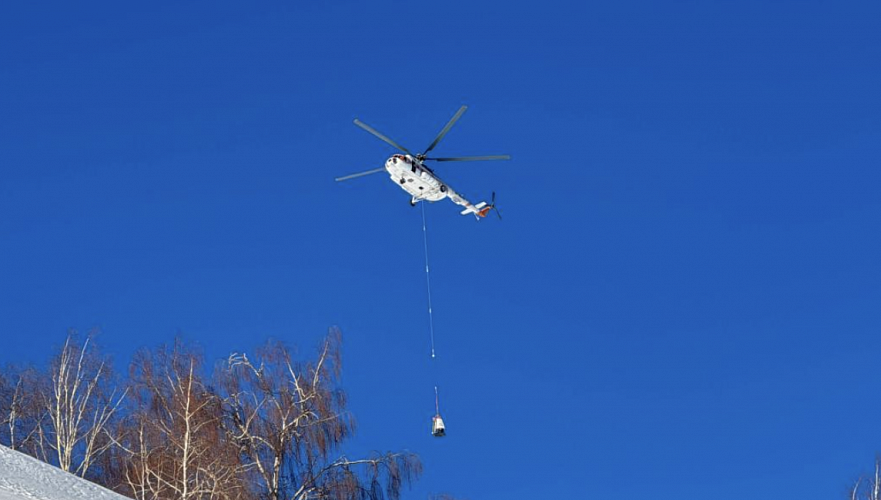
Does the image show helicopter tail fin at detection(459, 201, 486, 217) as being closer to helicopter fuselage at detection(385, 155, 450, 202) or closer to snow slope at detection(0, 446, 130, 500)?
helicopter fuselage at detection(385, 155, 450, 202)

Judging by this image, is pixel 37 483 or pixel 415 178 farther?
pixel 415 178

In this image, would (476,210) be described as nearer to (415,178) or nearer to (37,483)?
(415,178)

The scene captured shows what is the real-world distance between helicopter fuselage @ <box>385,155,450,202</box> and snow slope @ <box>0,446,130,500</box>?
1479 centimetres

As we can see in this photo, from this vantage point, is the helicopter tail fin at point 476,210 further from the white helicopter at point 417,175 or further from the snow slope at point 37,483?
the snow slope at point 37,483

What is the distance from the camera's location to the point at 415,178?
131 feet

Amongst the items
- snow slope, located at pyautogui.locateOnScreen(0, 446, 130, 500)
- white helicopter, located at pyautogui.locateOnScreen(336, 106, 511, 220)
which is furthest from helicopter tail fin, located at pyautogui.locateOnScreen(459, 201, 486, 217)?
snow slope, located at pyautogui.locateOnScreen(0, 446, 130, 500)

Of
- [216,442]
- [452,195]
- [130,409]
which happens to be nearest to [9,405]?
[130,409]

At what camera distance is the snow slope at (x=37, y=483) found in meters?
24.3

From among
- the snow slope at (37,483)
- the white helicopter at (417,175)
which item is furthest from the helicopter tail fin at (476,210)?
the snow slope at (37,483)

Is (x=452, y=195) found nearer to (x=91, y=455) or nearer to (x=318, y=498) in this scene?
(x=318, y=498)

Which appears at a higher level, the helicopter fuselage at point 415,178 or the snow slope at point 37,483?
the helicopter fuselage at point 415,178

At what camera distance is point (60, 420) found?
40.3 meters

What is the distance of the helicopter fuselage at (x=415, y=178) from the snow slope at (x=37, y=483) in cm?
1479

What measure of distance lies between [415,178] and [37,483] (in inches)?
654
